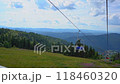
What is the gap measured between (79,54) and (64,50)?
1203 mm

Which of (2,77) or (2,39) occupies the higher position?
(2,39)

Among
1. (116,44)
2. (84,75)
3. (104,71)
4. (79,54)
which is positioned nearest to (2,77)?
(84,75)

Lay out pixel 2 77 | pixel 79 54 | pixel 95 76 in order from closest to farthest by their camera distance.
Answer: pixel 2 77 → pixel 95 76 → pixel 79 54

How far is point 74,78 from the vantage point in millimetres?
3730

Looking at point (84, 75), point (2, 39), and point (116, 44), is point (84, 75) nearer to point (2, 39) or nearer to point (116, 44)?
point (2, 39)

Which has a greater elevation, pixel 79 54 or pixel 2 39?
pixel 2 39

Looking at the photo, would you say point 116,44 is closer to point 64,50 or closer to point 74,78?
point 64,50

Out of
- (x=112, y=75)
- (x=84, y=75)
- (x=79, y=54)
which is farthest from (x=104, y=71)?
(x=79, y=54)

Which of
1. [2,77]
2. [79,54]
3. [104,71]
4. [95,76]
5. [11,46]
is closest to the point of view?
[2,77]

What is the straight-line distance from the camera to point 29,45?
40.7ft

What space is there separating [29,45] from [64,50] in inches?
115

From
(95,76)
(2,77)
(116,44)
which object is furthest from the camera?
(116,44)

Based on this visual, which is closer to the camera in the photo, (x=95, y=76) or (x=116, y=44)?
(x=95, y=76)

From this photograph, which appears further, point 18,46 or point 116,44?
point 116,44
